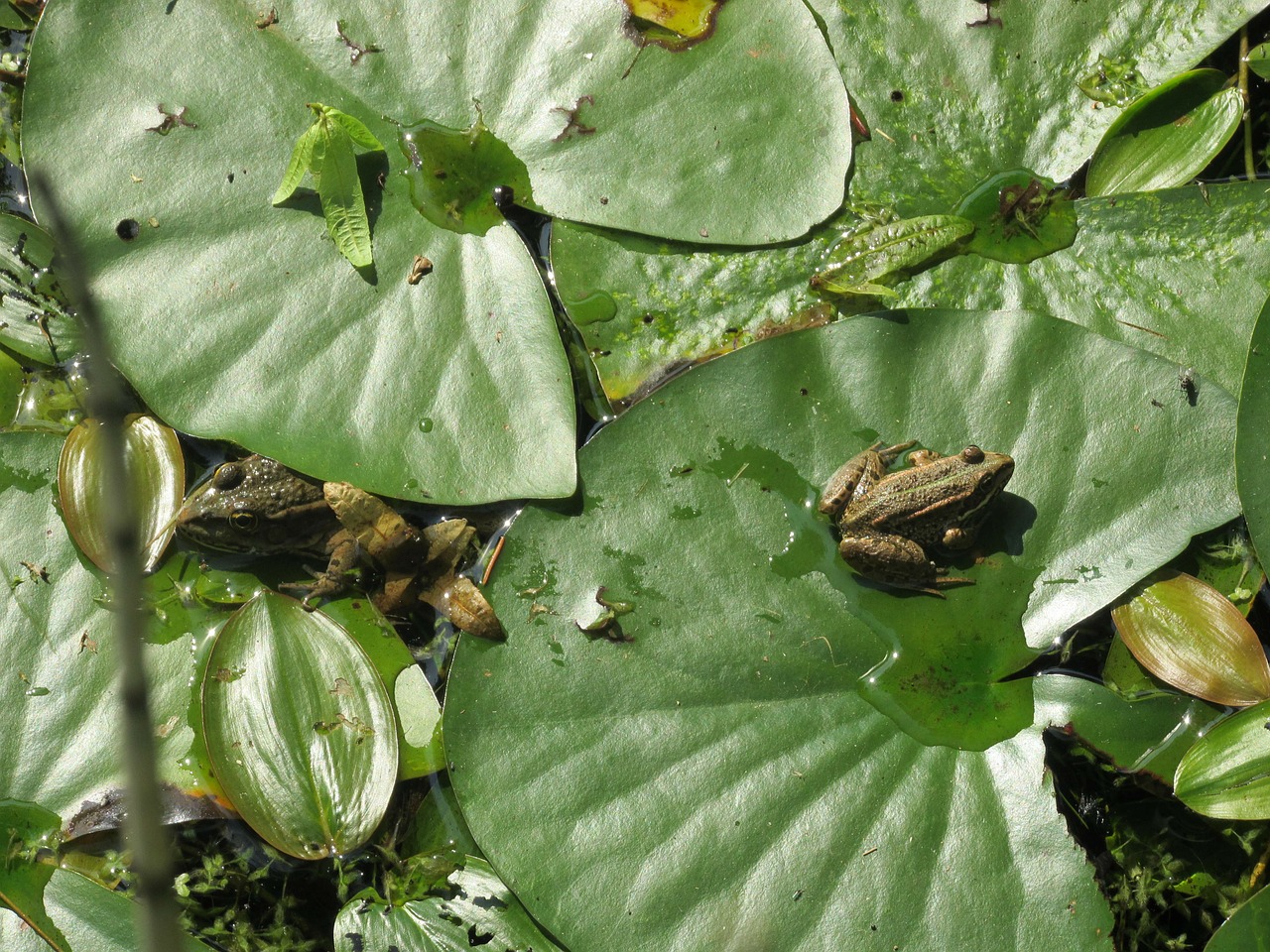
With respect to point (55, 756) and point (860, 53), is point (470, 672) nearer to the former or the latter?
point (55, 756)

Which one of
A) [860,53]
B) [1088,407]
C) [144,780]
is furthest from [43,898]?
[860,53]

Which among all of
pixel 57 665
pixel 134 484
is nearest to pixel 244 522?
pixel 134 484

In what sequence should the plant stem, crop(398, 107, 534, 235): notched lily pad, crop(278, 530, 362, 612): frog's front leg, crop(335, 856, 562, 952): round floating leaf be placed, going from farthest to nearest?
crop(278, 530, 362, 612): frog's front leg, crop(398, 107, 534, 235): notched lily pad, crop(335, 856, 562, 952): round floating leaf, the plant stem

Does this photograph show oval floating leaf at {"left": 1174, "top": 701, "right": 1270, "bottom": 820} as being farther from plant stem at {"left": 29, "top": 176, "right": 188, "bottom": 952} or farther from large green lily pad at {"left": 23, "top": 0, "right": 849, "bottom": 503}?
plant stem at {"left": 29, "top": 176, "right": 188, "bottom": 952}

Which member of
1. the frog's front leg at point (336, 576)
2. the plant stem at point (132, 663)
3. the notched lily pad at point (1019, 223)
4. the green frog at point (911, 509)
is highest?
the plant stem at point (132, 663)

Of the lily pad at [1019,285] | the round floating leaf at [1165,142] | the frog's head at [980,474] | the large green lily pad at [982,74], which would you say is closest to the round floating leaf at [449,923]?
the lily pad at [1019,285]

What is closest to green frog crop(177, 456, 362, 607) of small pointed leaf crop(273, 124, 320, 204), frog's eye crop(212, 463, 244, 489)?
frog's eye crop(212, 463, 244, 489)

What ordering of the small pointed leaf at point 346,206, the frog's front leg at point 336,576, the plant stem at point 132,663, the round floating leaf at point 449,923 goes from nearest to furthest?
1. the plant stem at point 132,663
2. the round floating leaf at point 449,923
3. the small pointed leaf at point 346,206
4. the frog's front leg at point 336,576

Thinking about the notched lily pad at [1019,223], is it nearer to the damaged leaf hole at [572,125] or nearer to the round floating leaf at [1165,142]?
the round floating leaf at [1165,142]
